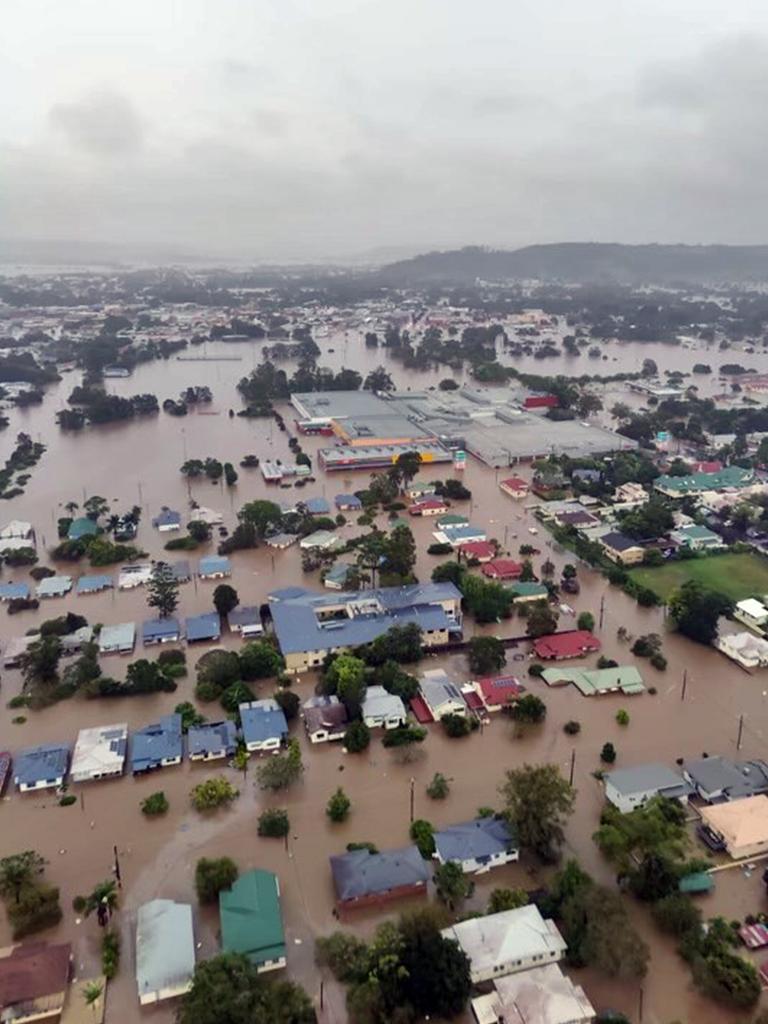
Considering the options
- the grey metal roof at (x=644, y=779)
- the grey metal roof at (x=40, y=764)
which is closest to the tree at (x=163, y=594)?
the grey metal roof at (x=40, y=764)

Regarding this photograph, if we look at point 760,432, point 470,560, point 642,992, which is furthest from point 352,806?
point 760,432

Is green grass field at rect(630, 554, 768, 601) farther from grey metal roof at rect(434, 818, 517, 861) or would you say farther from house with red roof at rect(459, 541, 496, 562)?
grey metal roof at rect(434, 818, 517, 861)

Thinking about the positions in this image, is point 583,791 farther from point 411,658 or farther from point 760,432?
point 760,432

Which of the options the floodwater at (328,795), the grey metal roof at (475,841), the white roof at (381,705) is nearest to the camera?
the floodwater at (328,795)

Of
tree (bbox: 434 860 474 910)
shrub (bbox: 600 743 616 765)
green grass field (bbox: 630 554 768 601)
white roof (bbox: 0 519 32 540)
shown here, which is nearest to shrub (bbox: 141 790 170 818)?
tree (bbox: 434 860 474 910)

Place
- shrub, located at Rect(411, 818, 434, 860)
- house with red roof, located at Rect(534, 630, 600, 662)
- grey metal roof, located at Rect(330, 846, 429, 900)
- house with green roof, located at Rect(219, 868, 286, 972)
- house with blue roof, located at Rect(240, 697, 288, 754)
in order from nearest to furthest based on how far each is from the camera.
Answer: house with green roof, located at Rect(219, 868, 286, 972)
grey metal roof, located at Rect(330, 846, 429, 900)
shrub, located at Rect(411, 818, 434, 860)
house with blue roof, located at Rect(240, 697, 288, 754)
house with red roof, located at Rect(534, 630, 600, 662)

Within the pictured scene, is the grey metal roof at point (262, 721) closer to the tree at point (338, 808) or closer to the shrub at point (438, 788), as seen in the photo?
the tree at point (338, 808)
